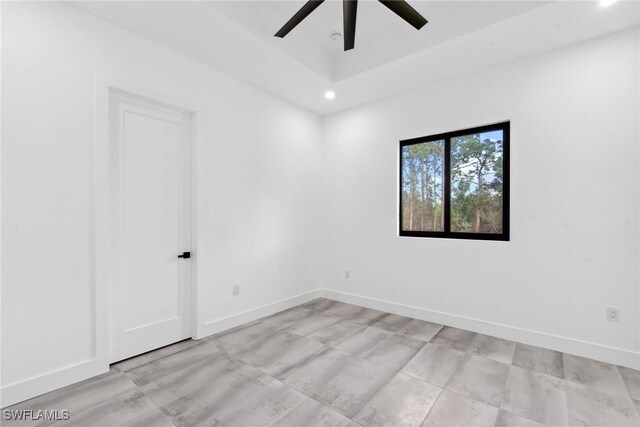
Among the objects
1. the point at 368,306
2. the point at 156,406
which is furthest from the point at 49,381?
the point at 368,306

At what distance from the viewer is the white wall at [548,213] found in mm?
2572

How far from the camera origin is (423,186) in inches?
151

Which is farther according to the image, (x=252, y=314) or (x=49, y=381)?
(x=252, y=314)

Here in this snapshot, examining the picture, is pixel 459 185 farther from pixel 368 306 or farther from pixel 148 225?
pixel 148 225

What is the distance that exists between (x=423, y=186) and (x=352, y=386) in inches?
99.8

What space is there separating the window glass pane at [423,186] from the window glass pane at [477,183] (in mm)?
174

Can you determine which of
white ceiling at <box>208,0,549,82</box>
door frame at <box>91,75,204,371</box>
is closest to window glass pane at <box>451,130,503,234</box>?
white ceiling at <box>208,0,549,82</box>

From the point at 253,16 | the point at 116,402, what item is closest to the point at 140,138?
A: the point at 253,16

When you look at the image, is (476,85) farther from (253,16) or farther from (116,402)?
(116,402)

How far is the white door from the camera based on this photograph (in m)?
2.61

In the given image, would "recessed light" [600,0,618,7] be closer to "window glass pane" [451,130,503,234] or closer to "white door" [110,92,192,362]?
"window glass pane" [451,130,503,234]

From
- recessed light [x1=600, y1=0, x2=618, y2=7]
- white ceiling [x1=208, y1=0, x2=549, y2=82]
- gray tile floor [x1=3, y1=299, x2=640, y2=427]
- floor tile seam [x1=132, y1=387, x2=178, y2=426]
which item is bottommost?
gray tile floor [x1=3, y1=299, x2=640, y2=427]

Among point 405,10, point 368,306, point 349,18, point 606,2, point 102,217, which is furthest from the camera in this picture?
point 368,306

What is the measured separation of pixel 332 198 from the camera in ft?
15.2
